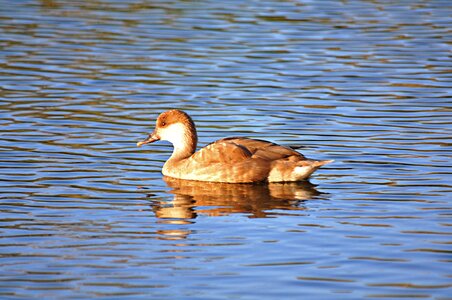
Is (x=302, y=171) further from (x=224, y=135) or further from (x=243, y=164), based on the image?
(x=224, y=135)

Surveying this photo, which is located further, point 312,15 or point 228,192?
point 312,15

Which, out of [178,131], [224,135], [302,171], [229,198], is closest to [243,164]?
[302,171]

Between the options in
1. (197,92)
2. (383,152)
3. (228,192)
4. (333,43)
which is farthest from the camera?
(333,43)

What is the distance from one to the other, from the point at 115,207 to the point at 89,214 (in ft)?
1.40

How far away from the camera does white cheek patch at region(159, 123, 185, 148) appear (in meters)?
13.9

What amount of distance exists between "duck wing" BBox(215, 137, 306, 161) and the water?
42cm

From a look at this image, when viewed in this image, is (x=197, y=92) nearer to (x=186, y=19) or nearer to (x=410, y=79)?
(x=410, y=79)

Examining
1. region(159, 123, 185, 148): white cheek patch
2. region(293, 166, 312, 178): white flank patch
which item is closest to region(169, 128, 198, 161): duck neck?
region(159, 123, 185, 148): white cheek patch

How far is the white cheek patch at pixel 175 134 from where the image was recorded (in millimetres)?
13859

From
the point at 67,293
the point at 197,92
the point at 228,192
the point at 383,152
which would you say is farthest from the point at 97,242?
the point at 197,92

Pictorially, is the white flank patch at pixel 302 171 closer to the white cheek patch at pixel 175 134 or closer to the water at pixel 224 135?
the water at pixel 224 135

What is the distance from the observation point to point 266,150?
42.7 feet

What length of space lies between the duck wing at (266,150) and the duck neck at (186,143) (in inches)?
28.8

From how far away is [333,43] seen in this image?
22.3 meters
